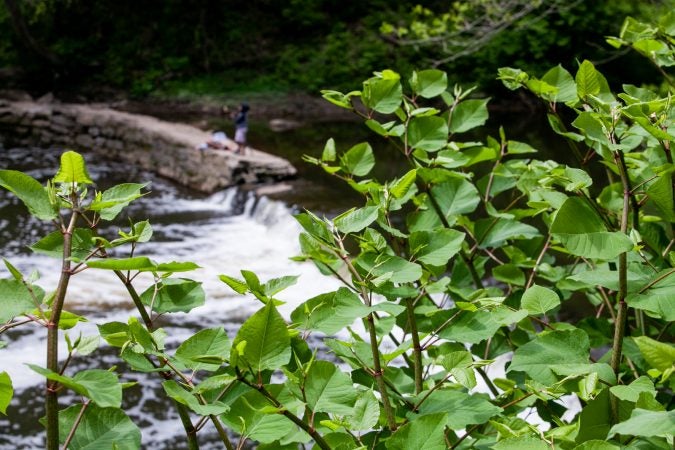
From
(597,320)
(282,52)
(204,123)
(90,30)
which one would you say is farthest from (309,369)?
(90,30)

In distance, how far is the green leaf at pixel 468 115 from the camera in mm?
1477

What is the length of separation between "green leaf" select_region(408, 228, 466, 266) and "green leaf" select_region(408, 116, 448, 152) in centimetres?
32

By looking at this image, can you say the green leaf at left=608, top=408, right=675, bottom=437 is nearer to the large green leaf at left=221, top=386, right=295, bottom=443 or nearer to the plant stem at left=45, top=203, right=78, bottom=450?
the large green leaf at left=221, top=386, right=295, bottom=443

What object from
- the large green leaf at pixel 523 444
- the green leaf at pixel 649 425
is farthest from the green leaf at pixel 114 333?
the green leaf at pixel 649 425

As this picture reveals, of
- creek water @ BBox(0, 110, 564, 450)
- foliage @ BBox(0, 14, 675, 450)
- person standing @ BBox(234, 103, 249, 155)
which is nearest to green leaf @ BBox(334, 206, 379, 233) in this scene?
foliage @ BBox(0, 14, 675, 450)

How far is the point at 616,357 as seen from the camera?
936mm

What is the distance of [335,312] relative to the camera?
900mm

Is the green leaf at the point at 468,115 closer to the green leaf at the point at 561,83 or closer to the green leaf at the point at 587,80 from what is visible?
the green leaf at the point at 561,83

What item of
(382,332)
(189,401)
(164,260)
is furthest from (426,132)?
(164,260)

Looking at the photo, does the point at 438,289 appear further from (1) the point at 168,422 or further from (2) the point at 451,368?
(1) the point at 168,422

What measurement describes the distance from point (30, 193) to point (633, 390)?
736 mm

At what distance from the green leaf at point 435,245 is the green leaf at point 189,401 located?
1.24 ft

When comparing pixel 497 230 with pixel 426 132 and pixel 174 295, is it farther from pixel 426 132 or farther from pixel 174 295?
pixel 174 295

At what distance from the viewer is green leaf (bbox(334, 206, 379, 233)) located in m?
0.95
